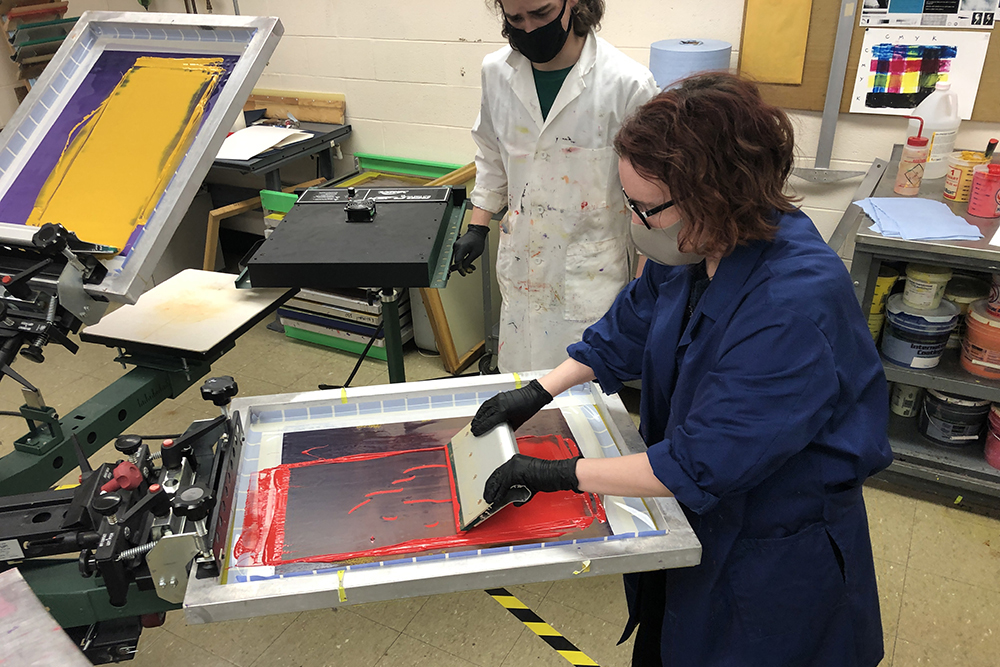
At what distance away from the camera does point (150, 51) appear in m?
1.62

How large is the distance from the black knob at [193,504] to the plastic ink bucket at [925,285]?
198cm

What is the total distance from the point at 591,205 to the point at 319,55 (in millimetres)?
1960

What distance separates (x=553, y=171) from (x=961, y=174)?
3.81 feet

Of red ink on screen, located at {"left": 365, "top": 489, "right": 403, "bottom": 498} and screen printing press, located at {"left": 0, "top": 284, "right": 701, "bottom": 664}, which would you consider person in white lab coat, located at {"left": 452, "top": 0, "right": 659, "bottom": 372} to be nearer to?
screen printing press, located at {"left": 0, "top": 284, "right": 701, "bottom": 664}

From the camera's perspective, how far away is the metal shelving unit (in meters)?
1.84

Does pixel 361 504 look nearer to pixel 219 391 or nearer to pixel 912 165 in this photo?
pixel 219 391

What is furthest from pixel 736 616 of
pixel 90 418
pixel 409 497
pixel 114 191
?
pixel 114 191

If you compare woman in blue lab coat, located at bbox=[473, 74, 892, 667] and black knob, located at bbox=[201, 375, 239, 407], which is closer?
woman in blue lab coat, located at bbox=[473, 74, 892, 667]

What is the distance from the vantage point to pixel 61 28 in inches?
130

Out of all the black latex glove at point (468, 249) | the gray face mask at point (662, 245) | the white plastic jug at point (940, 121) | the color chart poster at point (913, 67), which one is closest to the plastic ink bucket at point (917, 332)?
the white plastic jug at point (940, 121)

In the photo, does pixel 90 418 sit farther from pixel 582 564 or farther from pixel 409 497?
pixel 582 564

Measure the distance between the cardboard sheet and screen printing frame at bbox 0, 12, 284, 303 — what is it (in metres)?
1.52

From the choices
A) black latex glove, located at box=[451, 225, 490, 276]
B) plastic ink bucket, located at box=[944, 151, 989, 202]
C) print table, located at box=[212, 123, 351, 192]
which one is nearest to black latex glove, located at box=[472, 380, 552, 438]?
black latex glove, located at box=[451, 225, 490, 276]

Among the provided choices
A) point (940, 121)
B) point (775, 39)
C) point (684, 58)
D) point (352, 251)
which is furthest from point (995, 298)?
point (352, 251)
